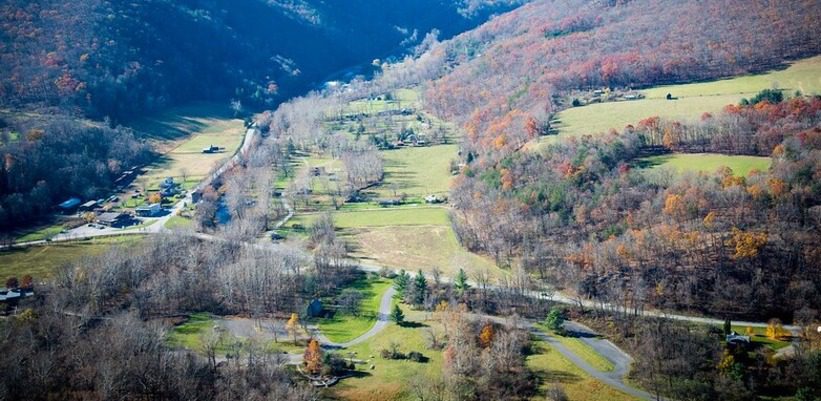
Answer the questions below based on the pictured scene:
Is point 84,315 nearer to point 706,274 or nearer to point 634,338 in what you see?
point 634,338

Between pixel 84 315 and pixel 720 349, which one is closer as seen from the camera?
pixel 720 349

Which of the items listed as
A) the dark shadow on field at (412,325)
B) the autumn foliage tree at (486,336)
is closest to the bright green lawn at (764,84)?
the autumn foliage tree at (486,336)

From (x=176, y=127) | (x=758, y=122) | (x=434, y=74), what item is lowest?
(x=758, y=122)

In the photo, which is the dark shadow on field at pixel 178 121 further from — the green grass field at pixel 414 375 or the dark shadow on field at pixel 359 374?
the dark shadow on field at pixel 359 374

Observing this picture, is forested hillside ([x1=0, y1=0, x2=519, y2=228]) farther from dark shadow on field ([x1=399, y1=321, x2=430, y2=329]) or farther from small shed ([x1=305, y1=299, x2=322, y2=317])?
dark shadow on field ([x1=399, y1=321, x2=430, y2=329])

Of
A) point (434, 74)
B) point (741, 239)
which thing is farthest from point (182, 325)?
point (434, 74)

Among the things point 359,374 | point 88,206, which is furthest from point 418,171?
point 359,374
